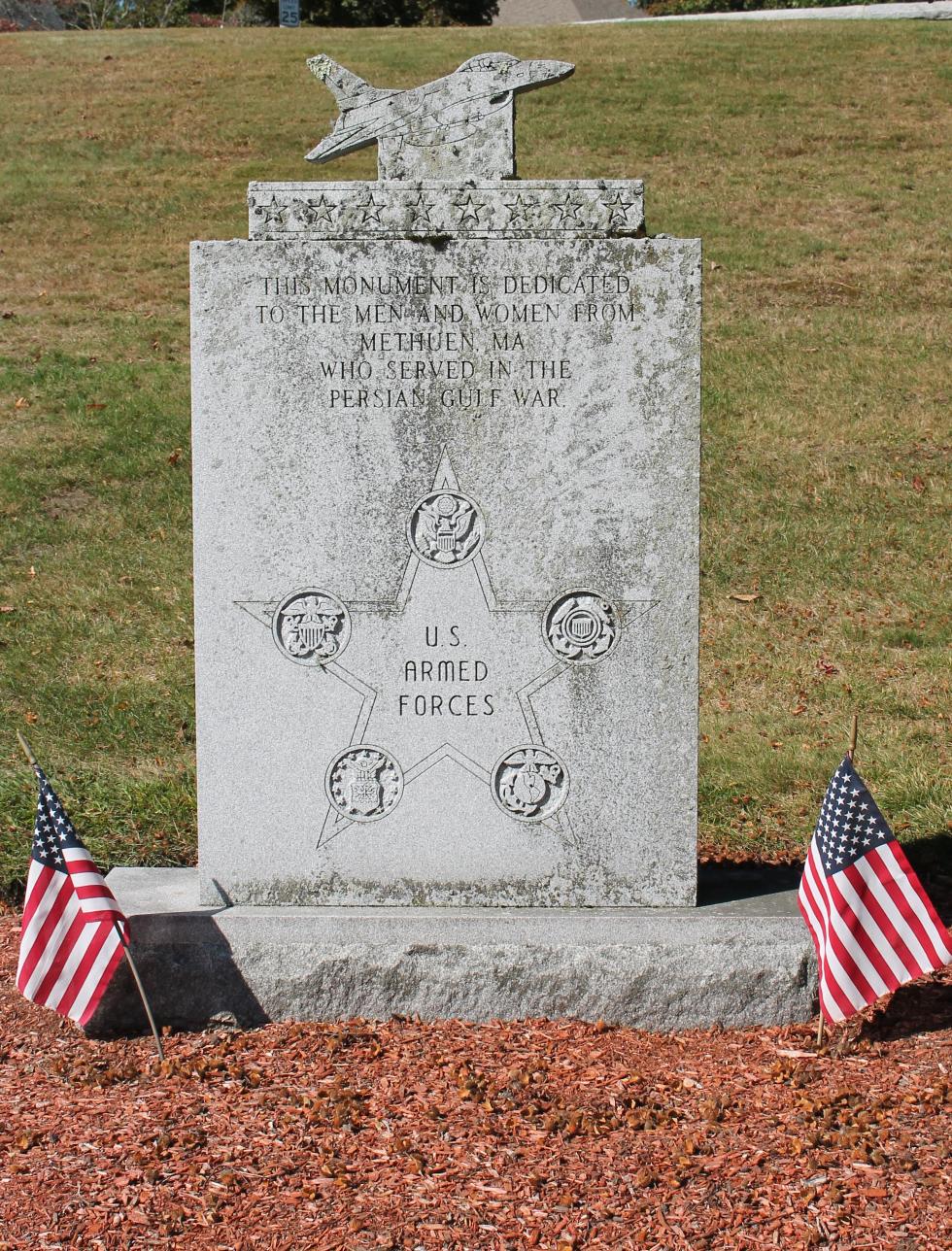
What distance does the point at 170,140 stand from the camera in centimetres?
2048

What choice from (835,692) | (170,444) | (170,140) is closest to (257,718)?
(835,692)

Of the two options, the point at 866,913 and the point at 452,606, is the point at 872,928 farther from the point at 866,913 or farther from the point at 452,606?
the point at 452,606

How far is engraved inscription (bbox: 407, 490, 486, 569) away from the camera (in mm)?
4406

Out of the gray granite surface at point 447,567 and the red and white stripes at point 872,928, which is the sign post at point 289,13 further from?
the red and white stripes at point 872,928

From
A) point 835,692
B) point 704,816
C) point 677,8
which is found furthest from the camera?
point 677,8

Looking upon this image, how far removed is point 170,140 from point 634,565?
59.4 feet

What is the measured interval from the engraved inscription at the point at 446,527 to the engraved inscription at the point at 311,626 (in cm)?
33

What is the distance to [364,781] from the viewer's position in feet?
14.9

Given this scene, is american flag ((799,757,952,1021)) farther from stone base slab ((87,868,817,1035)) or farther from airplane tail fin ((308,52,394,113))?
airplane tail fin ((308,52,394,113))

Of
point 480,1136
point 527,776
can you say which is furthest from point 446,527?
point 480,1136

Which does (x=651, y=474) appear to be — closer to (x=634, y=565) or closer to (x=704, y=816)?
(x=634, y=565)

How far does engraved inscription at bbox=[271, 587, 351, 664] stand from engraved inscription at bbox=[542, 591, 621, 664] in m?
0.65

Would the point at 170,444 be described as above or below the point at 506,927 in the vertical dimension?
above

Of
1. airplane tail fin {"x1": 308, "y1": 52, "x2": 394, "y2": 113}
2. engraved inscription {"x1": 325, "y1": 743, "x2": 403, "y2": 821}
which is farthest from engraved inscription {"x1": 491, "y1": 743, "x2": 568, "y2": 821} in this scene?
airplane tail fin {"x1": 308, "y1": 52, "x2": 394, "y2": 113}
